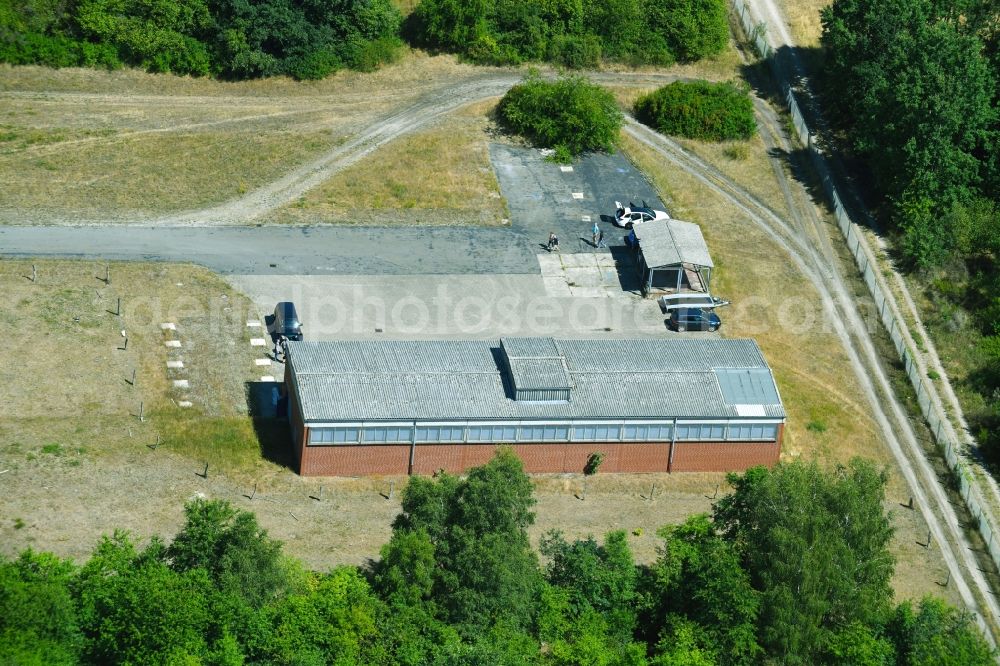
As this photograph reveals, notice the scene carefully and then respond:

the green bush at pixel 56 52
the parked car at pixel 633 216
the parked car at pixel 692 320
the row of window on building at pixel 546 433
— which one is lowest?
the row of window on building at pixel 546 433

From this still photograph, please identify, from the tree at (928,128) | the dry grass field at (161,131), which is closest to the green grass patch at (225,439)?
the dry grass field at (161,131)

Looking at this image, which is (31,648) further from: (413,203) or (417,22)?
(417,22)

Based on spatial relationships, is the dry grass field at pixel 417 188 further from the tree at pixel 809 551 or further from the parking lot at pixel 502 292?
the tree at pixel 809 551

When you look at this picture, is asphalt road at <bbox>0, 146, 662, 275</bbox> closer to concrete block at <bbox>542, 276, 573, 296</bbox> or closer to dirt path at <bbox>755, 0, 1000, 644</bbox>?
concrete block at <bbox>542, 276, 573, 296</bbox>

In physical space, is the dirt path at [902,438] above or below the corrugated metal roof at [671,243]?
below

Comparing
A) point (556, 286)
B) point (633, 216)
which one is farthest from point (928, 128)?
point (556, 286)

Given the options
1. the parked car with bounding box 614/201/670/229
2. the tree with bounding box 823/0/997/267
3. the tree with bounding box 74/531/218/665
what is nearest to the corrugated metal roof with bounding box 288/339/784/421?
the tree with bounding box 74/531/218/665

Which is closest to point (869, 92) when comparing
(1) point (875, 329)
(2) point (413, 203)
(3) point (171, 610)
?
(1) point (875, 329)
